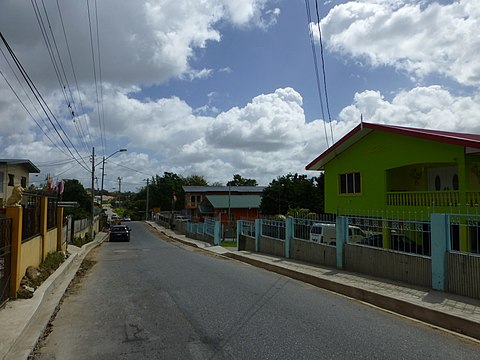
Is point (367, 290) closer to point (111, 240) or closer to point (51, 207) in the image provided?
point (51, 207)

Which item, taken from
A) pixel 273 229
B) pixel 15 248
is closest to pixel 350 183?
pixel 273 229

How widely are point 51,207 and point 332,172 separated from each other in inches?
642

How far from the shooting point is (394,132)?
68.3 feet

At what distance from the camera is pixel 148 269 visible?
594 inches

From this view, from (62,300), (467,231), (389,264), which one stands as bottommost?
(62,300)

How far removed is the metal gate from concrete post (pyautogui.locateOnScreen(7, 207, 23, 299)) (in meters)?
0.09

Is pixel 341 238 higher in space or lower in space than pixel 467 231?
lower

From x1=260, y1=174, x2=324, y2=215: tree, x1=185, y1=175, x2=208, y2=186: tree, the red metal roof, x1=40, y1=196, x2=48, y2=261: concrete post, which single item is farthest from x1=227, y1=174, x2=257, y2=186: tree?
x1=40, y1=196, x2=48, y2=261: concrete post

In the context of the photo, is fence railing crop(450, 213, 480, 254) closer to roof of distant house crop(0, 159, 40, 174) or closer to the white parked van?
the white parked van

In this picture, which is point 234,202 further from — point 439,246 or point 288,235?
point 439,246

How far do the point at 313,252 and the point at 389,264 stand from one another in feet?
14.8

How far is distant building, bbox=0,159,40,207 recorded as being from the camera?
3753 cm

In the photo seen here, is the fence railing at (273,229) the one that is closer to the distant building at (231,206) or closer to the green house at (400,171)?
the green house at (400,171)

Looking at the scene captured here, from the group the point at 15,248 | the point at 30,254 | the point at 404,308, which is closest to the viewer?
the point at 404,308
